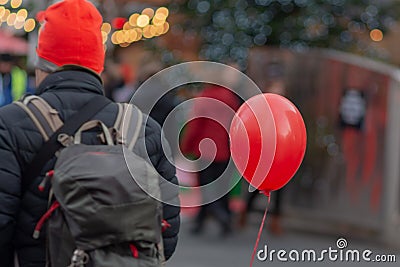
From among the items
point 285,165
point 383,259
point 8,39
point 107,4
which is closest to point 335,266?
point 383,259

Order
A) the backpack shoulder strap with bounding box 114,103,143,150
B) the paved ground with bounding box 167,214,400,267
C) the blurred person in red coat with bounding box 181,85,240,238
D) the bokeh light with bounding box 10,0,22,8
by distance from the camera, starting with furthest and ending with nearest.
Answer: the bokeh light with bounding box 10,0,22,8, the paved ground with bounding box 167,214,400,267, the blurred person in red coat with bounding box 181,85,240,238, the backpack shoulder strap with bounding box 114,103,143,150

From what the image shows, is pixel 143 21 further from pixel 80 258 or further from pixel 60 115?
pixel 80 258

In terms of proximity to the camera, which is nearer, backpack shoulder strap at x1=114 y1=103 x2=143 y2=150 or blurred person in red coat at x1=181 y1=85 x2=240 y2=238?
backpack shoulder strap at x1=114 y1=103 x2=143 y2=150

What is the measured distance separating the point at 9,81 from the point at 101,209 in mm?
7921

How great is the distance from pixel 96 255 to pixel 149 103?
63 centimetres

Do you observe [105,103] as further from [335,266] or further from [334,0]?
[334,0]

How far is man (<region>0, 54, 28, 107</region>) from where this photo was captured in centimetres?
1005

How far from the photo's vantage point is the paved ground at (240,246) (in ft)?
24.7

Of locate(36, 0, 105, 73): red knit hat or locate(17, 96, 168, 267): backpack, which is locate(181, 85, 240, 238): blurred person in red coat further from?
locate(17, 96, 168, 267): backpack

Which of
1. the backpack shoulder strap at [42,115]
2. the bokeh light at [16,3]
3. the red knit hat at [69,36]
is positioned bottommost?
the bokeh light at [16,3]

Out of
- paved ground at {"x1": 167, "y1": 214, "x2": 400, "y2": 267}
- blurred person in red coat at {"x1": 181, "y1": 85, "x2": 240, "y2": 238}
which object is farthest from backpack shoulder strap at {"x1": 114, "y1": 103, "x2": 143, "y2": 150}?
paved ground at {"x1": 167, "y1": 214, "x2": 400, "y2": 267}

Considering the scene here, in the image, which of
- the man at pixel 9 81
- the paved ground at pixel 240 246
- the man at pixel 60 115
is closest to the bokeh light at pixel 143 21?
the man at pixel 9 81

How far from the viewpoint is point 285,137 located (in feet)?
9.61

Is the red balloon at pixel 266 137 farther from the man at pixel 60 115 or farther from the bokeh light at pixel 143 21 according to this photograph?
the bokeh light at pixel 143 21
